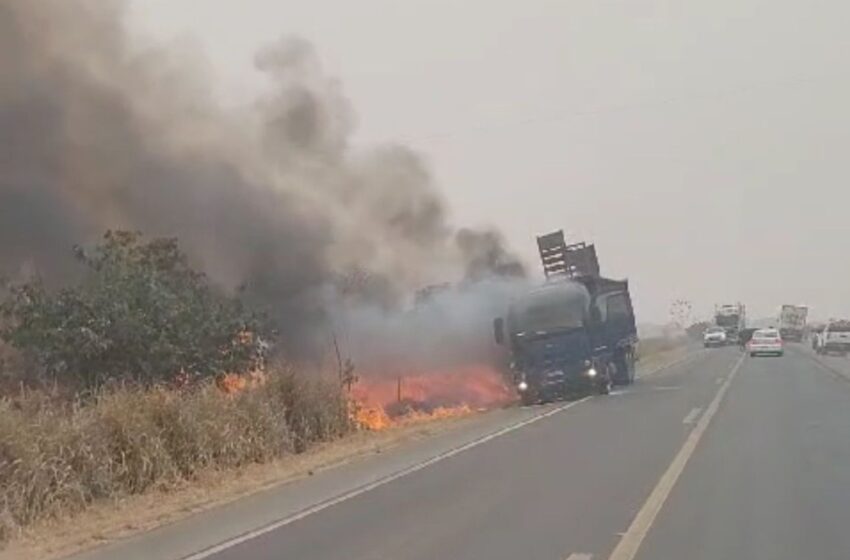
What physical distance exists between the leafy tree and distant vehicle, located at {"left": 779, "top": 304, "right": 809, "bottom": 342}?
3554 inches

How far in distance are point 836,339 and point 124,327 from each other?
156 ft

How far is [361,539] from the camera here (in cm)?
1030

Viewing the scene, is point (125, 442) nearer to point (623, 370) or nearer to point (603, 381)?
point (603, 381)

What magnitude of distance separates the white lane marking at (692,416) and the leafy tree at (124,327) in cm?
763

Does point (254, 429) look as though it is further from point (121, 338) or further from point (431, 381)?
point (431, 381)

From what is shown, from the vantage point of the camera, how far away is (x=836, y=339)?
60781mm

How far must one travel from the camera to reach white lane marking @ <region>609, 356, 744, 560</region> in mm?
9305

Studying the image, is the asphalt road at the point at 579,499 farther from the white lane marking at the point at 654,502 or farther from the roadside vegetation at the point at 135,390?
the roadside vegetation at the point at 135,390

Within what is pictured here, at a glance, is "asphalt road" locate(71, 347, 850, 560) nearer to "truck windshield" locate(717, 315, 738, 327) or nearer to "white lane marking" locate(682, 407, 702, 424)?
"white lane marking" locate(682, 407, 702, 424)

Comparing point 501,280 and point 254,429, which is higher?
point 501,280

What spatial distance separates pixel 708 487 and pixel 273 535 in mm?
4714

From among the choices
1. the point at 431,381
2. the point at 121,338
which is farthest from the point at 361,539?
the point at 431,381

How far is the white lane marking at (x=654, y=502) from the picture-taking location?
30.5 feet

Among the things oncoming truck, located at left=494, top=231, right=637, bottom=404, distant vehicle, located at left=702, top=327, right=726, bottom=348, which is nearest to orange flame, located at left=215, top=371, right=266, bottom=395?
oncoming truck, located at left=494, top=231, right=637, bottom=404
